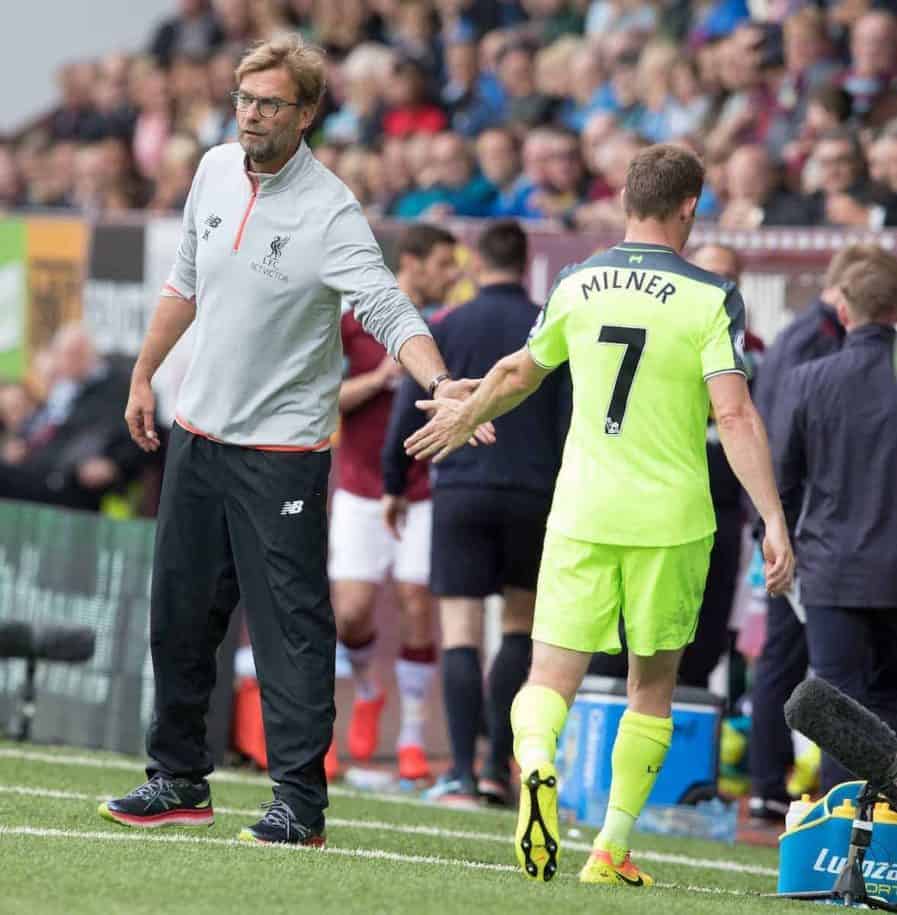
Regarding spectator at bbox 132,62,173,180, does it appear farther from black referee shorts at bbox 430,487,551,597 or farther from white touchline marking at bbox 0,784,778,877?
white touchline marking at bbox 0,784,778,877

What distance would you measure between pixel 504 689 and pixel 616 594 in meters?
2.97

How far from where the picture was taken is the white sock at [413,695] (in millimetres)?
10328

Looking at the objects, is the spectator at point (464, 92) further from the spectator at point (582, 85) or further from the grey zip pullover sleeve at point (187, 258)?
the grey zip pullover sleeve at point (187, 258)

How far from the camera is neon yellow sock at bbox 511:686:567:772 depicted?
20.1ft

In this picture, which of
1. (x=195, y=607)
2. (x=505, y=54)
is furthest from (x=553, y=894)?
(x=505, y=54)

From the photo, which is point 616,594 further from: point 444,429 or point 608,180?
A: point 608,180

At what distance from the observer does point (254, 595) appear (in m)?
6.82

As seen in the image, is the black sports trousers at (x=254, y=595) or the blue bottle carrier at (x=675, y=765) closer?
the black sports trousers at (x=254, y=595)

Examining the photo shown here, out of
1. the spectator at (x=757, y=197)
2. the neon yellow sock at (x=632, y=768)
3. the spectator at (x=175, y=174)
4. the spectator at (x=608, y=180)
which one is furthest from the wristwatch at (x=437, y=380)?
the spectator at (x=175, y=174)

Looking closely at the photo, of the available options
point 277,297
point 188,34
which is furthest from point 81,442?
point 277,297

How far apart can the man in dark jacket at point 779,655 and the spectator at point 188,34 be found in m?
10.6

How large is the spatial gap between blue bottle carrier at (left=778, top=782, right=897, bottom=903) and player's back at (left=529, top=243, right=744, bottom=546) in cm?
95

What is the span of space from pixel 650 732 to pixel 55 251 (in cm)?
851

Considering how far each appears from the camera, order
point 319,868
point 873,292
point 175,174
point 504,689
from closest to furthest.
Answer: point 319,868
point 873,292
point 504,689
point 175,174
